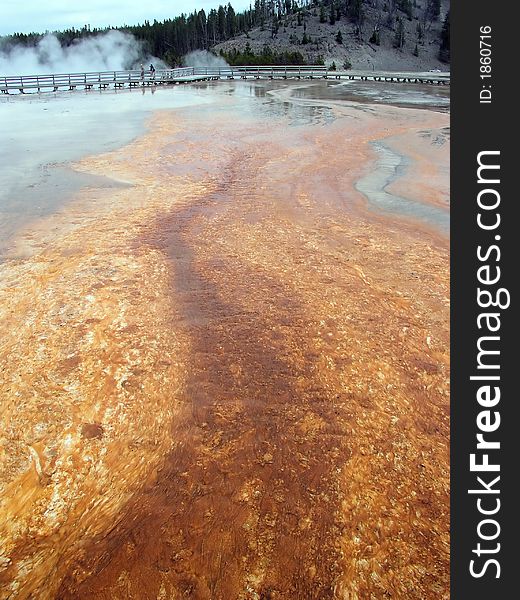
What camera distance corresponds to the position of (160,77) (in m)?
39.6

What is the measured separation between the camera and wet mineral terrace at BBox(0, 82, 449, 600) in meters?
Result: 2.83

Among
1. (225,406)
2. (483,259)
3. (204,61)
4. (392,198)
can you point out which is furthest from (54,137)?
(204,61)

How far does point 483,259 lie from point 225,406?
7.81 ft

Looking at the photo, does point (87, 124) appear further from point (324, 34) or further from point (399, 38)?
point (399, 38)

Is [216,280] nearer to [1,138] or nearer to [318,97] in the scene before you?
[1,138]

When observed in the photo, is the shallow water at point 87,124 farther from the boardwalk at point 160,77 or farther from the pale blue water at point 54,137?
the boardwalk at point 160,77

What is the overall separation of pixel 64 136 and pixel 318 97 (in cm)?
1541

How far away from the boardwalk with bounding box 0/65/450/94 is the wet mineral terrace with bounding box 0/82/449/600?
30.5 meters

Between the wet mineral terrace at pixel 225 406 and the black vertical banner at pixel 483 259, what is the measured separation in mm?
988

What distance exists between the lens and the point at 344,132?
15773 millimetres

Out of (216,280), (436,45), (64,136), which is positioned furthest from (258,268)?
(436,45)

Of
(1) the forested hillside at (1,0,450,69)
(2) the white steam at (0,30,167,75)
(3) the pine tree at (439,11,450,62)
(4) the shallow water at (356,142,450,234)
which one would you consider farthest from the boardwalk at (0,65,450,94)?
(3) the pine tree at (439,11,450,62)

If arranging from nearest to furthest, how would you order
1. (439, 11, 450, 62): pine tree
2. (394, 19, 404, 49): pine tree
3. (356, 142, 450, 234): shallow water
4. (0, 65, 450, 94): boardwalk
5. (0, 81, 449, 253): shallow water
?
(356, 142, 450, 234): shallow water
(0, 81, 449, 253): shallow water
(0, 65, 450, 94): boardwalk
(439, 11, 450, 62): pine tree
(394, 19, 404, 49): pine tree

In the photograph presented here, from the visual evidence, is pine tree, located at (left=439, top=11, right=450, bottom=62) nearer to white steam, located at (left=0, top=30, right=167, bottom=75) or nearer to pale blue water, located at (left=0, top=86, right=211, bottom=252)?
white steam, located at (left=0, top=30, right=167, bottom=75)
